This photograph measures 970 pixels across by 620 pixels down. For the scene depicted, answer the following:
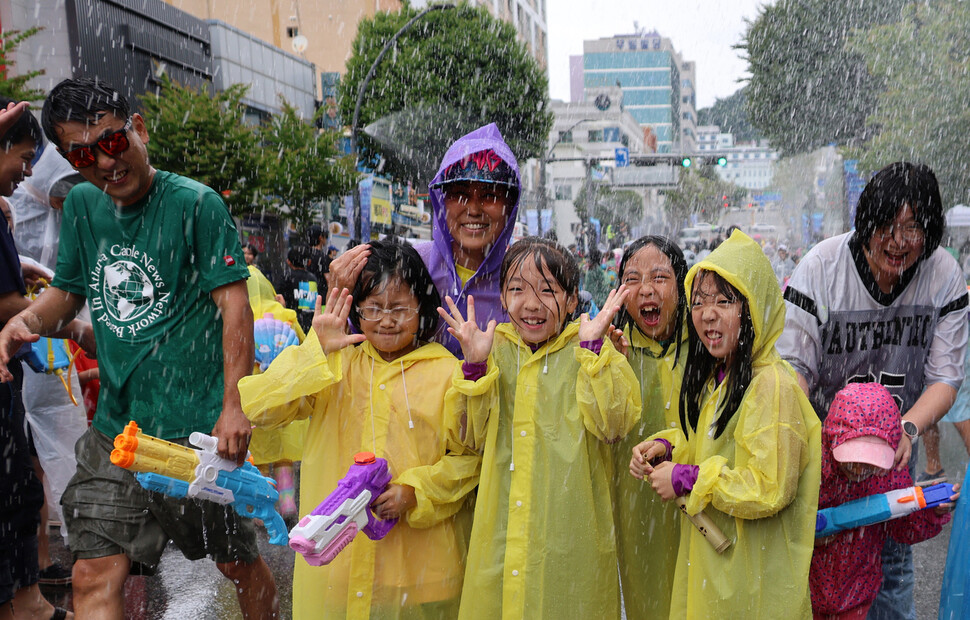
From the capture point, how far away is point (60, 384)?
4.59 metres

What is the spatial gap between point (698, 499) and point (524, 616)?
0.67 metres

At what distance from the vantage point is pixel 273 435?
5.16 meters

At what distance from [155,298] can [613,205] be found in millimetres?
71526

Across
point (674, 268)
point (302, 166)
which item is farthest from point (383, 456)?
point (302, 166)

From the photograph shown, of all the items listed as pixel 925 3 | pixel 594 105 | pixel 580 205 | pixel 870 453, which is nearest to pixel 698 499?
pixel 870 453

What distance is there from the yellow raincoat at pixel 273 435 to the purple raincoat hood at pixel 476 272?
2.23m

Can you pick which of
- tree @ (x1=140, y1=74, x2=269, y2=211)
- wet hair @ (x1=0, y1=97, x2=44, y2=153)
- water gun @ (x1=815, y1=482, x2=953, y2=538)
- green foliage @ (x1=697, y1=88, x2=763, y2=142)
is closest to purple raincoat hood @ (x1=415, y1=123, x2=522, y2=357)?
water gun @ (x1=815, y1=482, x2=953, y2=538)

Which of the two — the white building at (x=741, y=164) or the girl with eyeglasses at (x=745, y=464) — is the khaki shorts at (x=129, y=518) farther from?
the white building at (x=741, y=164)

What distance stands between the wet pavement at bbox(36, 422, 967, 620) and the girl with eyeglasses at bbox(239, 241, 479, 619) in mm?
1675

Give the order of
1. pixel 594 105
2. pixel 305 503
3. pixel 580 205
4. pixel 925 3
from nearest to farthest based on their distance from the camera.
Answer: pixel 305 503
pixel 925 3
pixel 580 205
pixel 594 105

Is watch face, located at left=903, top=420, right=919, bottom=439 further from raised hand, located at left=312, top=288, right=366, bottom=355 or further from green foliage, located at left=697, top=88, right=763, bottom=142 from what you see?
green foliage, located at left=697, top=88, right=763, bottom=142

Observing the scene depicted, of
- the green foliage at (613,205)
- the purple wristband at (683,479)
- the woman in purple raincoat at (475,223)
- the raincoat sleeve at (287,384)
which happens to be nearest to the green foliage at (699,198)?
the green foliage at (613,205)

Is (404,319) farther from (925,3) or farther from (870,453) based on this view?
(925,3)

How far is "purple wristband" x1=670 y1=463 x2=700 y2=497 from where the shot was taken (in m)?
2.48
